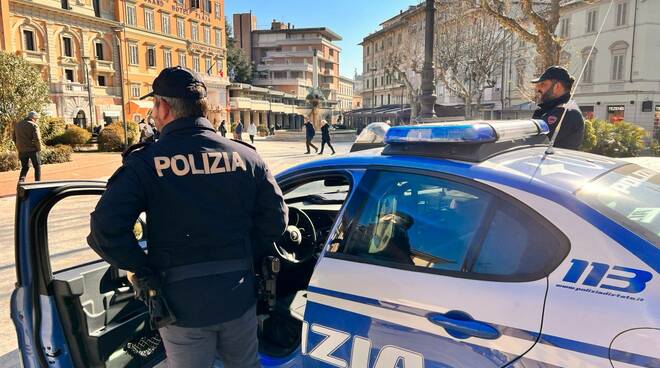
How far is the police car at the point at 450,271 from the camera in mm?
1383

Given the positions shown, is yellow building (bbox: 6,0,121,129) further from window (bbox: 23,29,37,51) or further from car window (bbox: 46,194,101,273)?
car window (bbox: 46,194,101,273)

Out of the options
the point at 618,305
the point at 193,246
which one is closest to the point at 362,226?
the point at 193,246

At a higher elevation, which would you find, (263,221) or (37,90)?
(37,90)

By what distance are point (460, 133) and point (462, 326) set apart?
788 millimetres

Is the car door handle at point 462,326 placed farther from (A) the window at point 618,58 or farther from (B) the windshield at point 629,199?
(A) the window at point 618,58

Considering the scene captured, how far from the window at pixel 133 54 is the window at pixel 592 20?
137 ft

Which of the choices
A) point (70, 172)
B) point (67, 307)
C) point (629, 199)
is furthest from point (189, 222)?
point (70, 172)

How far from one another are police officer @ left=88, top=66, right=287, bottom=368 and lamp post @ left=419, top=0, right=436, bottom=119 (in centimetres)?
853

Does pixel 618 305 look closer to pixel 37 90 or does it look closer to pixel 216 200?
pixel 216 200

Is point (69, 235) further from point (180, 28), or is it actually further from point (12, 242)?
point (180, 28)

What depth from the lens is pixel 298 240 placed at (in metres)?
2.80

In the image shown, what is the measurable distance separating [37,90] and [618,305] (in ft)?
69.9

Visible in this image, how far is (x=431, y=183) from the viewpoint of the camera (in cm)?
190

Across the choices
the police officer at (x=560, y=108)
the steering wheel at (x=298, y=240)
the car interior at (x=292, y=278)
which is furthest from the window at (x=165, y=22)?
the steering wheel at (x=298, y=240)
